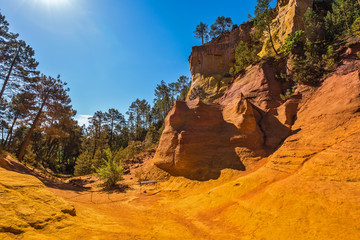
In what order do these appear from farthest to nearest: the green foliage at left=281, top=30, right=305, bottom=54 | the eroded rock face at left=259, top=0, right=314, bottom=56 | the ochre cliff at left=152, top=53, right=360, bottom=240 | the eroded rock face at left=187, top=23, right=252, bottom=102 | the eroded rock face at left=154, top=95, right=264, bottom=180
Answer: the eroded rock face at left=187, top=23, right=252, bottom=102 → the eroded rock face at left=259, top=0, right=314, bottom=56 → the green foliage at left=281, top=30, right=305, bottom=54 → the eroded rock face at left=154, top=95, right=264, bottom=180 → the ochre cliff at left=152, top=53, right=360, bottom=240

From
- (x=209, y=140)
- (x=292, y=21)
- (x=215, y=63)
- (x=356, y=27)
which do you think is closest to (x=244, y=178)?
(x=209, y=140)

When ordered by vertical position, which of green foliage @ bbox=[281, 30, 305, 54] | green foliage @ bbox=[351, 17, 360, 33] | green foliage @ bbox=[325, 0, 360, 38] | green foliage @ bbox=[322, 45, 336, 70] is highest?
green foliage @ bbox=[325, 0, 360, 38]

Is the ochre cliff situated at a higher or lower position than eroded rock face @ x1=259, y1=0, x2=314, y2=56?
lower

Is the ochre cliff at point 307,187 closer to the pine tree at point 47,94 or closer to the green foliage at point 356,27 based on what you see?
the green foliage at point 356,27

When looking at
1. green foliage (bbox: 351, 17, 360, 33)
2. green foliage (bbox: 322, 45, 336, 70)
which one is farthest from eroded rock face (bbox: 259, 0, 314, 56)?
green foliage (bbox: 322, 45, 336, 70)

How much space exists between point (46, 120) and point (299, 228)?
74.1ft

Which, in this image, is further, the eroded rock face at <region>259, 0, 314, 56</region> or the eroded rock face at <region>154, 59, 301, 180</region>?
the eroded rock face at <region>259, 0, 314, 56</region>

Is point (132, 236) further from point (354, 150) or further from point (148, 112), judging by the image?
point (148, 112)

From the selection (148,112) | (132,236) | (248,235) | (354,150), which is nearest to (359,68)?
(354,150)

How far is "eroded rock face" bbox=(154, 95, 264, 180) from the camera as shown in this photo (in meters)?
9.27

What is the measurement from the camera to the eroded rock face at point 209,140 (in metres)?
9.27

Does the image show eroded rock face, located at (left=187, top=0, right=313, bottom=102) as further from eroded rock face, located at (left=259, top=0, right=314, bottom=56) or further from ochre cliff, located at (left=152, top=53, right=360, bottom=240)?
ochre cliff, located at (left=152, top=53, right=360, bottom=240)

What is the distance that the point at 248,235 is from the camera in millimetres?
3869

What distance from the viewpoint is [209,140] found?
10.5 m
